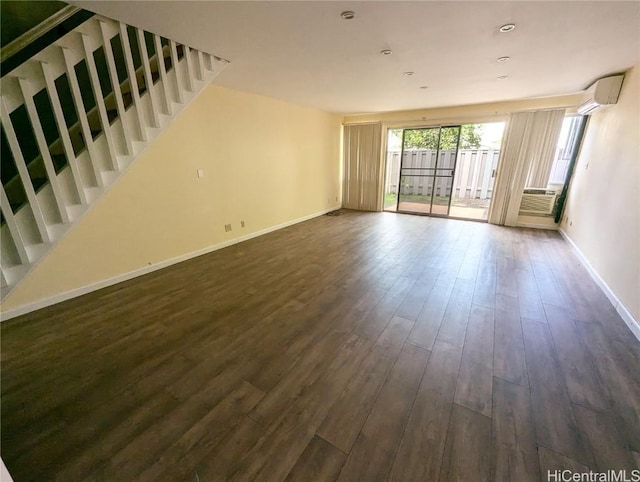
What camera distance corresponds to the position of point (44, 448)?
1320 millimetres

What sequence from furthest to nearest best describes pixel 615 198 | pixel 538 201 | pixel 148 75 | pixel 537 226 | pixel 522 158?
pixel 537 226, pixel 538 201, pixel 522 158, pixel 615 198, pixel 148 75

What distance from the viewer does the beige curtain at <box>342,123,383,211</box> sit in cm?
664

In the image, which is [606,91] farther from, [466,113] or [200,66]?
[200,66]

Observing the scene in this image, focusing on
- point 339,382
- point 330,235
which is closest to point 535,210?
point 330,235

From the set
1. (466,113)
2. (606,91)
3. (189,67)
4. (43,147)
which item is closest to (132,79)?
(189,67)

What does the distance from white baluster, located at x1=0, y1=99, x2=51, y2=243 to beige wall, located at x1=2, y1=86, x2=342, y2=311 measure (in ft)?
3.18

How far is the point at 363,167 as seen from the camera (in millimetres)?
6930

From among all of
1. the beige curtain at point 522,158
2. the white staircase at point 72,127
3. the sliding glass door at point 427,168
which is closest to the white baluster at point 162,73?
the white staircase at point 72,127

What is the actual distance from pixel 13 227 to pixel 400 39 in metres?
3.32

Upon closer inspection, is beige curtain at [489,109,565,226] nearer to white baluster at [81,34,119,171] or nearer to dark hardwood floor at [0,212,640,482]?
dark hardwood floor at [0,212,640,482]

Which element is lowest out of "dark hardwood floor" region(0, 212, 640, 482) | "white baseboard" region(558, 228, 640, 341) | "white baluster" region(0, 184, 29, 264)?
"dark hardwood floor" region(0, 212, 640, 482)

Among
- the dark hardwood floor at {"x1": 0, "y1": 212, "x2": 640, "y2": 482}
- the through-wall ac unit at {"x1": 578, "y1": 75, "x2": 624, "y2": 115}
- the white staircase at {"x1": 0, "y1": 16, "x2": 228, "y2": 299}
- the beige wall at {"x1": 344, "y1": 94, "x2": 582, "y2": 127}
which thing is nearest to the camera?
the dark hardwood floor at {"x1": 0, "y1": 212, "x2": 640, "y2": 482}

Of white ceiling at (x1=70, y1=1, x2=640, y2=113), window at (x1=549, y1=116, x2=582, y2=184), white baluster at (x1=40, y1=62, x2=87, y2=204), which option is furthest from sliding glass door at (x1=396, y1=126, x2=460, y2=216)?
white baluster at (x1=40, y1=62, x2=87, y2=204)

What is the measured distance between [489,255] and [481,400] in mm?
2933
